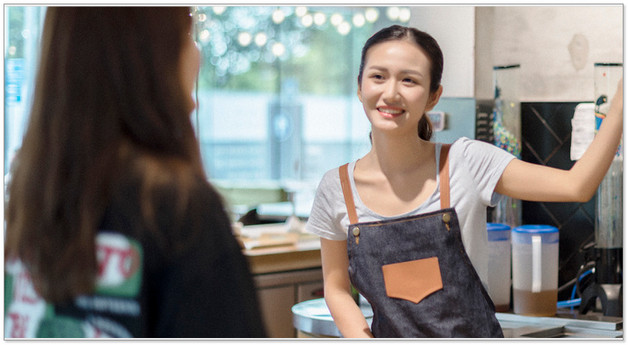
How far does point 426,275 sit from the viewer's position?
1419 millimetres

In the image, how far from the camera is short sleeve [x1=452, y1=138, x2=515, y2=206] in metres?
1.37

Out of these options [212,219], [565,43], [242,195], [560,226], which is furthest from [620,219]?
[242,195]

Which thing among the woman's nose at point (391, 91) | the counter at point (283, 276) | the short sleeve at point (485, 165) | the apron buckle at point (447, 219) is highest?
the woman's nose at point (391, 91)

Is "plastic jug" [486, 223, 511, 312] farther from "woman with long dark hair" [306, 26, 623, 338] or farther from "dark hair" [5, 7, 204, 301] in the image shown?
"dark hair" [5, 7, 204, 301]

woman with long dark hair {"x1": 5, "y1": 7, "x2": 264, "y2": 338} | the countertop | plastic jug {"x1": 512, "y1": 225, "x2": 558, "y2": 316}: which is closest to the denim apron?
plastic jug {"x1": 512, "y1": 225, "x2": 558, "y2": 316}

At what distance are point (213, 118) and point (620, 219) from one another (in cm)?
622

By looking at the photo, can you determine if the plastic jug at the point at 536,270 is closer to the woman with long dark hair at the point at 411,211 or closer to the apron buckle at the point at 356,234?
the woman with long dark hair at the point at 411,211

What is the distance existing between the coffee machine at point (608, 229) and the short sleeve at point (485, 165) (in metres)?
0.65

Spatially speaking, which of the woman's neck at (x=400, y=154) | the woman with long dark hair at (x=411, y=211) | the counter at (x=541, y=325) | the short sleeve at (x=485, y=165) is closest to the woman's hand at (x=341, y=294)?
the woman with long dark hair at (x=411, y=211)

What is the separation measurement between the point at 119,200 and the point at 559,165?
1.63 metres

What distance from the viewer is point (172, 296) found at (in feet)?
2.38

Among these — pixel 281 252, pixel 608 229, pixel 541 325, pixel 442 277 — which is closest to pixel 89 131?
pixel 442 277

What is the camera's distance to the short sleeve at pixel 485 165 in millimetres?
1374

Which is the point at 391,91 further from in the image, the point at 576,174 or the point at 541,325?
the point at 541,325
